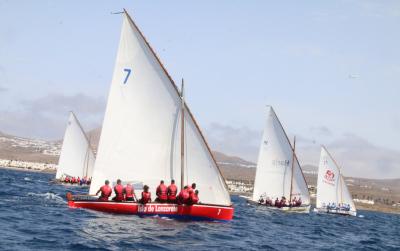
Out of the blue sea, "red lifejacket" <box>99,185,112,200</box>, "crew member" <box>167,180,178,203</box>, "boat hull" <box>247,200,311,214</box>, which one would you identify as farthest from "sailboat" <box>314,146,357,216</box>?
"red lifejacket" <box>99,185,112,200</box>

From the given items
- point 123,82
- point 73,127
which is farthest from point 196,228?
point 73,127

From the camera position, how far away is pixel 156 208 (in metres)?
36.4

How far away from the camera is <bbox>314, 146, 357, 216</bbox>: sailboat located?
279ft

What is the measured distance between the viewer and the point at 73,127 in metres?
94.0

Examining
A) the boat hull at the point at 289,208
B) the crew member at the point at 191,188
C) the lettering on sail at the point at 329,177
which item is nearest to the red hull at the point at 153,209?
the crew member at the point at 191,188

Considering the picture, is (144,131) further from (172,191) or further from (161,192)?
(172,191)

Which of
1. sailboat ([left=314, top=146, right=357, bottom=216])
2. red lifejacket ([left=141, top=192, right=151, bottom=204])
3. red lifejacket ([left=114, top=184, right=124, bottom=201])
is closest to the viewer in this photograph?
red lifejacket ([left=141, top=192, right=151, bottom=204])

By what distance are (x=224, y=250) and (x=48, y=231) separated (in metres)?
8.72

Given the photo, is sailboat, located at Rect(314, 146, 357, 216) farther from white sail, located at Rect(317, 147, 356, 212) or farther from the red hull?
the red hull

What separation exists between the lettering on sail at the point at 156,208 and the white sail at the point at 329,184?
51.4 metres

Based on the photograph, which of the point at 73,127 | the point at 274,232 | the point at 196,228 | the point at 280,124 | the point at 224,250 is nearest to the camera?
the point at 224,250

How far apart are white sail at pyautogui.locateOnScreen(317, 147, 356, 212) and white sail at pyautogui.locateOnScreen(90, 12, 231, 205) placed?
4960 centimetres

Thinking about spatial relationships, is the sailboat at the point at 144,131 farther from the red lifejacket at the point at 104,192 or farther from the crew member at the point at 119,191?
the crew member at the point at 119,191

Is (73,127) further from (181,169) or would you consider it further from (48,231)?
(48,231)
